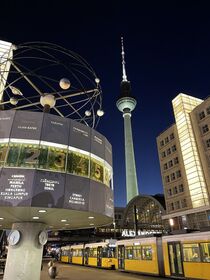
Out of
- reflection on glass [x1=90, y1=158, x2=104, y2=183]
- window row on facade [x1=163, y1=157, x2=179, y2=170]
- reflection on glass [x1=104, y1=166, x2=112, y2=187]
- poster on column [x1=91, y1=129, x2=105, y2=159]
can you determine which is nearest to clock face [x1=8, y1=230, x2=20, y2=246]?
reflection on glass [x1=90, y1=158, x2=104, y2=183]

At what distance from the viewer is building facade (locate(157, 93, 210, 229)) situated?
149 ft

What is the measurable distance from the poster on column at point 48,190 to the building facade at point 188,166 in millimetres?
38229

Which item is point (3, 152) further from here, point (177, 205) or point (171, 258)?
point (177, 205)

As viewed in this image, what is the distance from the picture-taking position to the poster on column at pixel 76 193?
38.6 ft

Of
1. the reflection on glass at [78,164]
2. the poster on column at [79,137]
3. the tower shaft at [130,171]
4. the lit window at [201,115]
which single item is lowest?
the reflection on glass at [78,164]

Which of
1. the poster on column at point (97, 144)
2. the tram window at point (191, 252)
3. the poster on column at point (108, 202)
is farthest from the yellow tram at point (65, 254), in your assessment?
the poster on column at point (97, 144)

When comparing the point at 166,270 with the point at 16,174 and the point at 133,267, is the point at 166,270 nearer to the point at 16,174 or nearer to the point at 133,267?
the point at 133,267

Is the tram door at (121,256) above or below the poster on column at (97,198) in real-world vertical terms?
below

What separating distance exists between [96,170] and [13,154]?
4.65m

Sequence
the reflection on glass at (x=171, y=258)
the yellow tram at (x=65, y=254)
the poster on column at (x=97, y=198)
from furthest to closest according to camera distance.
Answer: the yellow tram at (x=65, y=254) < the reflection on glass at (x=171, y=258) < the poster on column at (x=97, y=198)

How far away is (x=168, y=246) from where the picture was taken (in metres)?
20.9

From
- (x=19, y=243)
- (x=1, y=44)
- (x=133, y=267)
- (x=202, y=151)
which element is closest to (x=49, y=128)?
(x=19, y=243)

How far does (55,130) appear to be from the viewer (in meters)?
13.0

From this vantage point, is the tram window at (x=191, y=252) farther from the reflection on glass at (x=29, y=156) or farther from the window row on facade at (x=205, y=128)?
Result: the window row on facade at (x=205, y=128)
